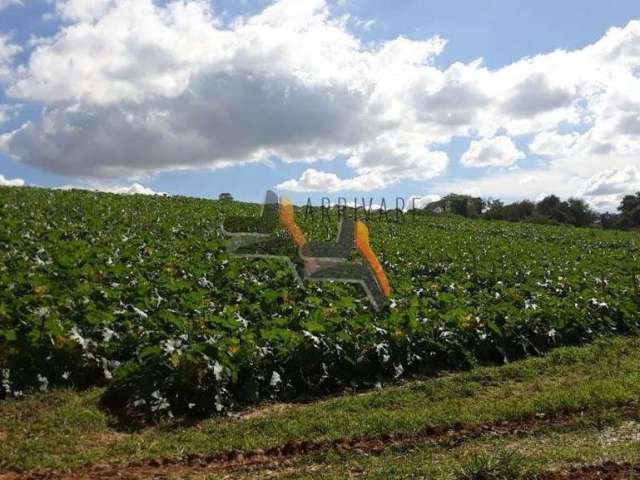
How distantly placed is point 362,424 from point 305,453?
3.28 ft

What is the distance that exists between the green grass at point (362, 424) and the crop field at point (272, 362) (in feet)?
0.09

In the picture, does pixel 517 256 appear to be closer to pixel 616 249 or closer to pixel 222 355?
pixel 616 249

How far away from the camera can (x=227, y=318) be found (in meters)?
9.39

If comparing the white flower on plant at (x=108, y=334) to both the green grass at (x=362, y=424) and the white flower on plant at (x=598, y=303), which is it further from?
the white flower on plant at (x=598, y=303)

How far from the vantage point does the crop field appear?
6641mm

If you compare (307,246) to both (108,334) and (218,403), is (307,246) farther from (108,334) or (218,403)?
(108,334)

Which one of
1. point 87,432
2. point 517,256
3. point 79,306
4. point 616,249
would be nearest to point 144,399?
point 87,432

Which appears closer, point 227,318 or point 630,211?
point 227,318

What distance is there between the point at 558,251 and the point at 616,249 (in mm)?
5403

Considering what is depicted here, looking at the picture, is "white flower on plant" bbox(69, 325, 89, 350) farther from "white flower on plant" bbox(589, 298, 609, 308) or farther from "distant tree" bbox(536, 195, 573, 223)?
"distant tree" bbox(536, 195, 573, 223)

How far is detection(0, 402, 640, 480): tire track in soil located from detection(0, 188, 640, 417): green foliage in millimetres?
1332

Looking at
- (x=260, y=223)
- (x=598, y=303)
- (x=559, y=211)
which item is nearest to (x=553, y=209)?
(x=559, y=211)

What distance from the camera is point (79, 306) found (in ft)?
30.1

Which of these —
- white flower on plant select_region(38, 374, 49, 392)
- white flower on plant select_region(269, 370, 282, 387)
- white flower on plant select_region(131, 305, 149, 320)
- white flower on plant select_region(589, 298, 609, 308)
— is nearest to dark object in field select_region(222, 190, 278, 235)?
white flower on plant select_region(131, 305, 149, 320)
